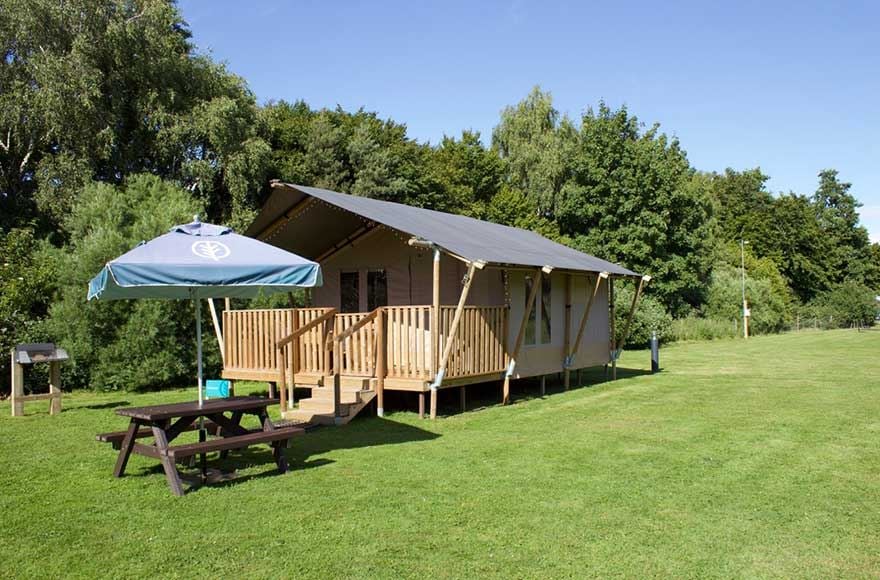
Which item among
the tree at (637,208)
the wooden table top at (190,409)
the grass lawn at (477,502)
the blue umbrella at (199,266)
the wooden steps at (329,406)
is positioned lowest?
the grass lawn at (477,502)

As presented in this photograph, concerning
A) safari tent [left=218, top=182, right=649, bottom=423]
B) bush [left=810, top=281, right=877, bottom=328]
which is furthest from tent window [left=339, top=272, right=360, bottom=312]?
bush [left=810, top=281, right=877, bottom=328]

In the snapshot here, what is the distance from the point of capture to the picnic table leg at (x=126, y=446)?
23.3 ft

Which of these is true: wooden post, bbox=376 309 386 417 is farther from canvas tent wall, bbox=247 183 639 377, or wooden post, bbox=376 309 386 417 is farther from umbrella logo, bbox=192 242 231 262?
umbrella logo, bbox=192 242 231 262

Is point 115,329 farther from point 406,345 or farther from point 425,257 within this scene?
point 406,345

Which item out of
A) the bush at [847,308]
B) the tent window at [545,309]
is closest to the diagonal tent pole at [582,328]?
the tent window at [545,309]

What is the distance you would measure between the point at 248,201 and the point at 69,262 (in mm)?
11070

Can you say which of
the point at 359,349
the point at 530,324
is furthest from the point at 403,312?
the point at 530,324

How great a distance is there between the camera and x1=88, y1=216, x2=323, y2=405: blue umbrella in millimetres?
6734

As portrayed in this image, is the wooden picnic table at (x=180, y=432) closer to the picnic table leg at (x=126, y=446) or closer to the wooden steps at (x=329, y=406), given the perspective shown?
the picnic table leg at (x=126, y=446)

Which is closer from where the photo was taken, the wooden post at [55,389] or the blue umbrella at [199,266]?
the blue umbrella at [199,266]

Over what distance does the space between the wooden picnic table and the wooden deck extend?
3025 mm

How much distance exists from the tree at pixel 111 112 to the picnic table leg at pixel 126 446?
689 inches

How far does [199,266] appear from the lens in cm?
702

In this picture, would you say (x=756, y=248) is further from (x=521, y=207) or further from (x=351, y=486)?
(x=351, y=486)
